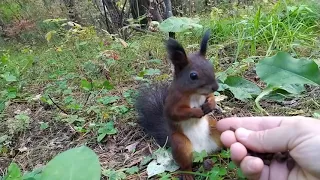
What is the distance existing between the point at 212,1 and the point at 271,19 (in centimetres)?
515

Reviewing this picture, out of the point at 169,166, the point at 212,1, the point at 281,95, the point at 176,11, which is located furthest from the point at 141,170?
the point at 212,1

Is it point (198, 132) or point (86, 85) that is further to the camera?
point (86, 85)

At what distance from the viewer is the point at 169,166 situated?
1.62 metres

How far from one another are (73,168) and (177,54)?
797 millimetres

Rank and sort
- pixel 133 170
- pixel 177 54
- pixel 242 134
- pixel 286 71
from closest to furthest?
1. pixel 242 134
2. pixel 177 54
3. pixel 133 170
4. pixel 286 71

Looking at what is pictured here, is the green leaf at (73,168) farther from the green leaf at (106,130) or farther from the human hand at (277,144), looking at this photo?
the green leaf at (106,130)

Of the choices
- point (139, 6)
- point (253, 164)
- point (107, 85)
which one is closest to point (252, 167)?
point (253, 164)

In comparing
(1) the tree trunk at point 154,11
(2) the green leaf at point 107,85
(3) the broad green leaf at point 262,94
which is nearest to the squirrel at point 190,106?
(3) the broad green leaf at point 262,94

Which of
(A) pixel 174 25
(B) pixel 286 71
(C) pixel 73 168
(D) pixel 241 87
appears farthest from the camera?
(A) pixel 174 25

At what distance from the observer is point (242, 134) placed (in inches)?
56.3

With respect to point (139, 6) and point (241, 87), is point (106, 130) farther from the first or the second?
point (139, 6)

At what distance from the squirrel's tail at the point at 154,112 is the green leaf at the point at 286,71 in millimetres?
490

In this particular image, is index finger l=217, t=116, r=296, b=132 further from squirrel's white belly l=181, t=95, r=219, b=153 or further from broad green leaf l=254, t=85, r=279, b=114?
broad green leaf l=254, t=85, r=279, b=114

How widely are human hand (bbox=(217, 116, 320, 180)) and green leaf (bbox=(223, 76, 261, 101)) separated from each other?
0.56 m
